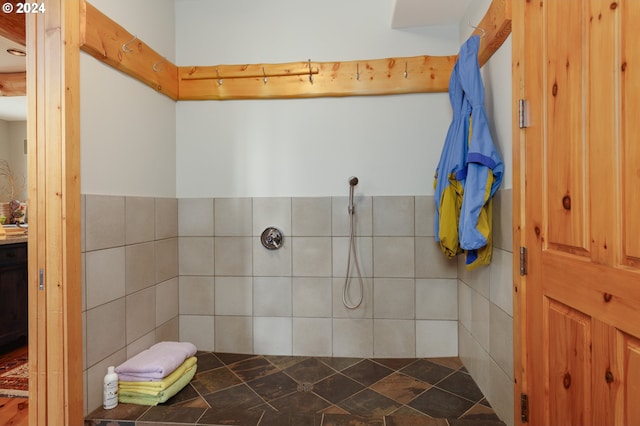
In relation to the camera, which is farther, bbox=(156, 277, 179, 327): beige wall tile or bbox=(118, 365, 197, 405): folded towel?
bbox=(156, 277, 179, 327): beige wall tile

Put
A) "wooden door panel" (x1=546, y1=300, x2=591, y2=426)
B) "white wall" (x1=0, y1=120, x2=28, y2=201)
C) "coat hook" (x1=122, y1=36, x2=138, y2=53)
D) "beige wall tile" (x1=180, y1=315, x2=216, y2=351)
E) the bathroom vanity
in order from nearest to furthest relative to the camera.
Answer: "wooden door panel" (x1=546, y1=300, x2=591, y2=426) < "coat hook" (x1=122, y1=36, x2=138, y2=53) < "beige wall tile" (x1=180, y1=315, x2=216, y2=351) < the bathroom vanity < "white wall" (x1=0, y1=120, x2=28, y2=201)

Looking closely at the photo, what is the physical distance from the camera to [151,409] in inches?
59.2

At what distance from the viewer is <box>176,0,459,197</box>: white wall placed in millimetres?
2059

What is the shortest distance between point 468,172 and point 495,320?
70cm

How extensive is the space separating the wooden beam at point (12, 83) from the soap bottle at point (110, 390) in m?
3.18

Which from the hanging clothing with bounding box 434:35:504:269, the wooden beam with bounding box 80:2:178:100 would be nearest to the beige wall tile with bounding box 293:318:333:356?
the hanging clothing with bounding box 434:35:504:269

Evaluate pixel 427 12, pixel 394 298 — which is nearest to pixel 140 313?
pixel 394 298

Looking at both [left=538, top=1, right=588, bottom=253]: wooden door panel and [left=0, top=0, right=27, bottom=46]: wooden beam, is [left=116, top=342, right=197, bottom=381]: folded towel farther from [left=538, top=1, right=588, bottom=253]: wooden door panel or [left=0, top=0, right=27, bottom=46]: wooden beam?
[left=538, top=1, right=588, bottom=253]: wooden door panel

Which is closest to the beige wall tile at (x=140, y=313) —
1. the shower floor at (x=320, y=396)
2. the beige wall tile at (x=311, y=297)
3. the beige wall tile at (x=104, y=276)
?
the beige wall tile at (x=104, y=276)

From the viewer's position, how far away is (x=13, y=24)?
4.87ft

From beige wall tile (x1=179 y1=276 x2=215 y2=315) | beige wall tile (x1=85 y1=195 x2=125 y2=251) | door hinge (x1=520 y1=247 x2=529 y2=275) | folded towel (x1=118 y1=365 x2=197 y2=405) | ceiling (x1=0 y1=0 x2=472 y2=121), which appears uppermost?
ceiling (x1=0 y1=0 x2=472 y2=121)

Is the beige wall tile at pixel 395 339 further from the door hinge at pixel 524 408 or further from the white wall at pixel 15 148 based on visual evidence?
the white wall at pixel 15 148

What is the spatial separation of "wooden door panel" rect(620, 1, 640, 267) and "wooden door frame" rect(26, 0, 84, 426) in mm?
1880

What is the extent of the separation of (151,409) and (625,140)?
201 cm
